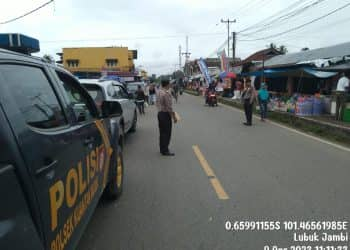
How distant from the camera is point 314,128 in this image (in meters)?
12.9

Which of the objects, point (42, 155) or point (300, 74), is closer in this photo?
point (42, 155)

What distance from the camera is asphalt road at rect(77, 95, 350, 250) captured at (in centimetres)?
402

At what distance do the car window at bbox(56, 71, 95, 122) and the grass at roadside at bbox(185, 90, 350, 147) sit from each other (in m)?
8.01

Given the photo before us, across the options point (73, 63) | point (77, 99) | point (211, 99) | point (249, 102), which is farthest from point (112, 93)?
point (73, 63)

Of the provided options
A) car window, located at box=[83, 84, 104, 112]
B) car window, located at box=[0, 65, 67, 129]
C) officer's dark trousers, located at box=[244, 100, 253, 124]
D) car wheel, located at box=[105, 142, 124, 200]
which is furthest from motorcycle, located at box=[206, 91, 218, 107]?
car window, located at box=[0, 65, 67, 129]

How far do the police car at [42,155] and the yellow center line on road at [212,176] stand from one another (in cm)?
205

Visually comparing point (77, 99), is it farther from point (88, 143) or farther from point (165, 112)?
point (165, 112)

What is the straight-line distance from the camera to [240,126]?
1414cm

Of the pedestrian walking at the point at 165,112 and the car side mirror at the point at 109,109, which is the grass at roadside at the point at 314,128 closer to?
the pedestrian walking at the point at 165,112

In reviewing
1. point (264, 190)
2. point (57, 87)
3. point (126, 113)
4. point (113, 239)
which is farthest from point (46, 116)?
point (126, 113)

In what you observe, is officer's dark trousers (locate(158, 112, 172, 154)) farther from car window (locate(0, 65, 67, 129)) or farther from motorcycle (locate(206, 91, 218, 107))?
motorcycle (locate(206, 91, 218, 107))

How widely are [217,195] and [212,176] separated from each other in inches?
44.0

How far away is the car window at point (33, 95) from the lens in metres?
2.32

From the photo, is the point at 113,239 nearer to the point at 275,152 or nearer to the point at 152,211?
the point at 152,211
